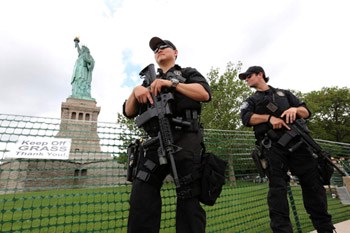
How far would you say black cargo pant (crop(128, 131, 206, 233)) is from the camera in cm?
185

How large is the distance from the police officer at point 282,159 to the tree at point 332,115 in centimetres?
3217

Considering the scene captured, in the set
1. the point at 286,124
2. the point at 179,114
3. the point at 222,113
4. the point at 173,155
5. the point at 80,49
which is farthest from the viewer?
the point at 80,49

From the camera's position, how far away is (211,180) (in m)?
1.93

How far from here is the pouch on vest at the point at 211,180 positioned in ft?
6.27

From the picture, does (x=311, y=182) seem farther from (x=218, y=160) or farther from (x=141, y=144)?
(x=141, y=144)

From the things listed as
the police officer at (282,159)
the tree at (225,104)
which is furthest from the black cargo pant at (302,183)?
the tree at (225,104)

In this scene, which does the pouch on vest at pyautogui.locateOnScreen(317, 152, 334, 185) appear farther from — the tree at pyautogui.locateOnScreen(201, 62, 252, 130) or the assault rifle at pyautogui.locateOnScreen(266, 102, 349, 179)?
the tree at pyautogui.locateOnScreen(201, 62, 252, 130)

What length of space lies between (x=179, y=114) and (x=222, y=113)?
19.8 meters

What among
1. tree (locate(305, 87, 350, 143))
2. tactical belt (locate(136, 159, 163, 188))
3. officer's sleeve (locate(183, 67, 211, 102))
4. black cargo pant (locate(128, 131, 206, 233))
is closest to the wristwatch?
officer's sleeve (locate(183, 67, 211, 102))

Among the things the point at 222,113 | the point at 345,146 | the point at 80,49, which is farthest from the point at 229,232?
the point at 80,49

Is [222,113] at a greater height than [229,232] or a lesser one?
greater

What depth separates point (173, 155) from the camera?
1.92 metres

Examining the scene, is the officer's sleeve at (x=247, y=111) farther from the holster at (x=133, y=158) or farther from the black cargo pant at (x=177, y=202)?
the holster at (x=133, y=158)

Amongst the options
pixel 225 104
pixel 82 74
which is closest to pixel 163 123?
pixel 225 104
